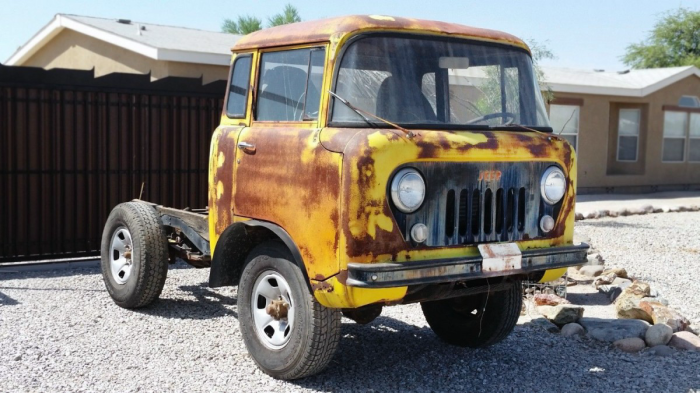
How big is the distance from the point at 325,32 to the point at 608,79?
61.5ft

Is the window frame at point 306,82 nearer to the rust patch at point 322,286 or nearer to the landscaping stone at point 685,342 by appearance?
the rust patch at point 322,286

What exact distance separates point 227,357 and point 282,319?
0.76 m

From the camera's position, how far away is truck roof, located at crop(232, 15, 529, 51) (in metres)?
5.02

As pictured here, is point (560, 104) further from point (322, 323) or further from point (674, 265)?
point (322, 323)

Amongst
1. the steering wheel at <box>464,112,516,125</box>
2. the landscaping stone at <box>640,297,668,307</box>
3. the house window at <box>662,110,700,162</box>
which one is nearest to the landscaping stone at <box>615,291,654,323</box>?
the landscaping stone at <box>640,297,668,307</box>

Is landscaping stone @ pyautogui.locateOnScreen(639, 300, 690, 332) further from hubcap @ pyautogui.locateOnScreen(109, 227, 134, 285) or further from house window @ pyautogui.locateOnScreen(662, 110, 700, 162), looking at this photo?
house window @ pyautogui.locateOnScreen(662, 110, 700, 162)

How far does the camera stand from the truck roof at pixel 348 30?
5016mm

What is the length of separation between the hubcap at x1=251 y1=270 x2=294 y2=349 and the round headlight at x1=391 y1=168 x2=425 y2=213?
946mm

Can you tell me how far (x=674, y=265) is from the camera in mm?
10172

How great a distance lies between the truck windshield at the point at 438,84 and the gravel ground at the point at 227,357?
1.68m

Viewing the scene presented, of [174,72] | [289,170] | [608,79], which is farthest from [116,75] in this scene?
[608,79]

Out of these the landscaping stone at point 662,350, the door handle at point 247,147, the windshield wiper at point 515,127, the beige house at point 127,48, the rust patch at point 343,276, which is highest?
the beige house at point 127,48

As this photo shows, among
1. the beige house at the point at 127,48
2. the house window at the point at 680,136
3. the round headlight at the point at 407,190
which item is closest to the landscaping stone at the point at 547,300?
the round headlight at the point at 407,190

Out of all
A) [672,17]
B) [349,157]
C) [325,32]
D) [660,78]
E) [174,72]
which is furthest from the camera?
[672,17]
